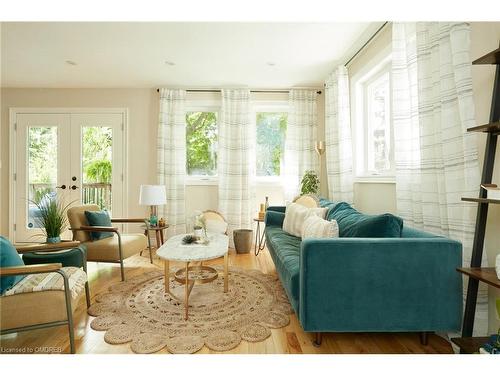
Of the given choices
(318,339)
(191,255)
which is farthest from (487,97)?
(191,255)

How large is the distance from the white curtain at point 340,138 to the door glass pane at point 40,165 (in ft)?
14.9

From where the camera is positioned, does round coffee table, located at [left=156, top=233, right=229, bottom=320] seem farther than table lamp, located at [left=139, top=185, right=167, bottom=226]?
No

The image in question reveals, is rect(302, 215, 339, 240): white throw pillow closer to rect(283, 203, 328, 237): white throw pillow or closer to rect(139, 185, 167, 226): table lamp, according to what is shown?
rect(283, 203, 328, 237): white throw pillow

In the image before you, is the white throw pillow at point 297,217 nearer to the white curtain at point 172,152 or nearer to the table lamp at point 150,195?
the table lamp at point 150,195

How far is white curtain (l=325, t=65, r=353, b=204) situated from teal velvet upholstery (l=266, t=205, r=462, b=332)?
1943 mm

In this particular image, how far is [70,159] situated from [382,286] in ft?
16.4

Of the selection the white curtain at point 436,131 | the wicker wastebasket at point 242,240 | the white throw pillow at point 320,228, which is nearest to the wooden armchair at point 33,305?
the white throw pillow at point 320,228

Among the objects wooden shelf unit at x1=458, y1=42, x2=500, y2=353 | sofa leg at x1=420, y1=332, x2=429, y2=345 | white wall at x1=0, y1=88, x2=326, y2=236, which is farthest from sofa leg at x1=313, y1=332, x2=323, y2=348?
white wall at x1=0, y1=88, x2=326, y2=236

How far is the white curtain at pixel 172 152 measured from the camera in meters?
4.63

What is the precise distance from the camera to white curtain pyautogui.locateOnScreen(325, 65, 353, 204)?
3682 millimetres

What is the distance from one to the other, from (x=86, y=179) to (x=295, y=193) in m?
3.51

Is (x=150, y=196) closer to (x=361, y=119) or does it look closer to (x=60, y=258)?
(x=60, y=258)

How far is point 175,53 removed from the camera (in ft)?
11.4
